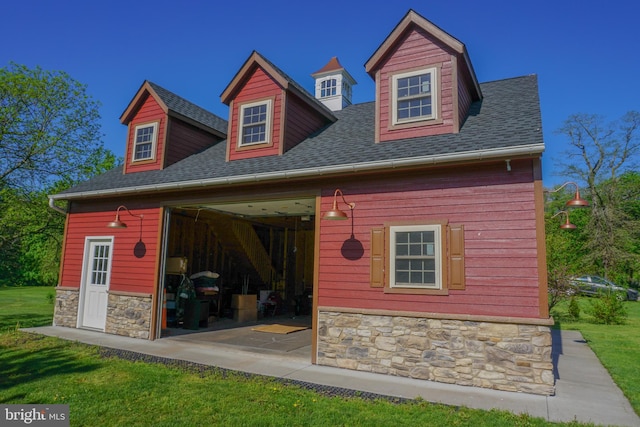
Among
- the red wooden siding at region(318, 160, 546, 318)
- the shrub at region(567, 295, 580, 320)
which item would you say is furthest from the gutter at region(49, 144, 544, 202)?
the shrub at region(567, 295, 580, 320)

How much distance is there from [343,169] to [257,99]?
3.64 meters

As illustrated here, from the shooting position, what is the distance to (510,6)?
782cm

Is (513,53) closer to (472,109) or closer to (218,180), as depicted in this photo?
(472,109)

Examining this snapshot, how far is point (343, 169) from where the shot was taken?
688 centimetres

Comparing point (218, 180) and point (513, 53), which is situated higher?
point (513, 53)

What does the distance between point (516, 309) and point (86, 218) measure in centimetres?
1063

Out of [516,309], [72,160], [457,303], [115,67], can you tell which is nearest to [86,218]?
[115,67]

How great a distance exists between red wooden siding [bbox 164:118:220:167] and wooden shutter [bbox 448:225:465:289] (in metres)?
7.68

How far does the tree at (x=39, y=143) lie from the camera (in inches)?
603

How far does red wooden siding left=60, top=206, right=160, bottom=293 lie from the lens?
9312mm

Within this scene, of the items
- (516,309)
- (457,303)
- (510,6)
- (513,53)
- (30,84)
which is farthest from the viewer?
(30,84)

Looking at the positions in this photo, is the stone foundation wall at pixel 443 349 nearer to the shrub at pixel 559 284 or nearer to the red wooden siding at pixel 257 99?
the red wooden siding at pixel 257 99

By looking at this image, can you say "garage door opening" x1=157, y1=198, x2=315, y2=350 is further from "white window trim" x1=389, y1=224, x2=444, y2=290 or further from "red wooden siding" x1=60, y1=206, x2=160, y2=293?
"white window trim" x1=389, y1=224, x2=444, y2=290

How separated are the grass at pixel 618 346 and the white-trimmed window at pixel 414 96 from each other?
17.0 feet
